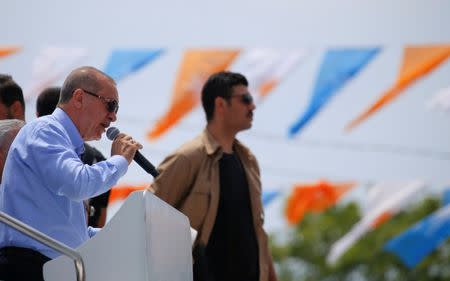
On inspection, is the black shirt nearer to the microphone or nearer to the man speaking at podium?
the microphone

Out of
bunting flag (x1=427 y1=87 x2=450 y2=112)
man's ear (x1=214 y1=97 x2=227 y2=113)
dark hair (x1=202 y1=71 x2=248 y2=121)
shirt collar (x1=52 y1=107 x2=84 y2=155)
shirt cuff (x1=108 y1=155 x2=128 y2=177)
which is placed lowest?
bunting flag (x1=427 y1=87 x2=450 y2=112)

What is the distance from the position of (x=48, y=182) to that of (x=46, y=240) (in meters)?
0.40

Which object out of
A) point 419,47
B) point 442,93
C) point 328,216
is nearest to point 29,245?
point 419,47

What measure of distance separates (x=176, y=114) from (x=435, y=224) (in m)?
3.40

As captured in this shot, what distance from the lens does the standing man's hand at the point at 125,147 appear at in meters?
4.62

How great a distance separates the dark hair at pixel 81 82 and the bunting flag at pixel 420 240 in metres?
8.31

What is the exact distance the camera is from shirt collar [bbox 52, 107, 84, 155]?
15.4 feet

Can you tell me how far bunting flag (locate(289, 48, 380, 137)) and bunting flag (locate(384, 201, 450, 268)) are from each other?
206cm

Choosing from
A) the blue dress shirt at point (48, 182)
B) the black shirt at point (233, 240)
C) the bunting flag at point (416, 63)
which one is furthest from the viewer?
the bunting flag at point (416, 63)

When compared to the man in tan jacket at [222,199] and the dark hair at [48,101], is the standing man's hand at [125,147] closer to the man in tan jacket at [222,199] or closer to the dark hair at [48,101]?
the dark hair at [48,101]

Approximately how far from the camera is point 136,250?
4297 millimetres

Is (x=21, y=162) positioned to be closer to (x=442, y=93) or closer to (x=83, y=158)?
(x=83, y=158)

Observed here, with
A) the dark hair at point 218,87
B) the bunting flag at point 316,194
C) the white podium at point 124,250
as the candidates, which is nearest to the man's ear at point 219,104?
the dark hair at point 218,87

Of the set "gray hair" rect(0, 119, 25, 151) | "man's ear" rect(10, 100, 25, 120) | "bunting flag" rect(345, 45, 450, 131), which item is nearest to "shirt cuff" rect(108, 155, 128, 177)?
"gray hair" rect(0, 119, 25, 151)
